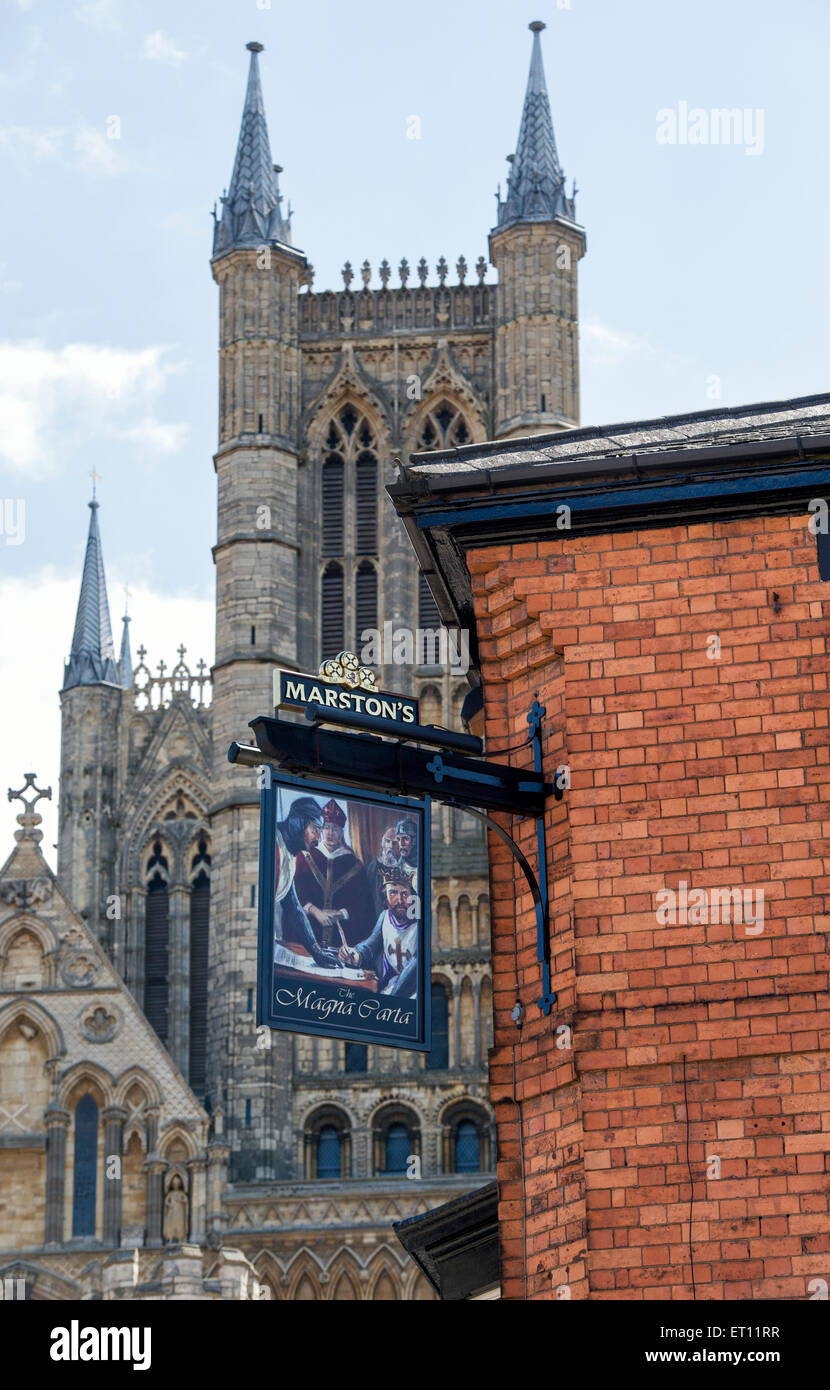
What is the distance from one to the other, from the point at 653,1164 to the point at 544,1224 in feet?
2.60

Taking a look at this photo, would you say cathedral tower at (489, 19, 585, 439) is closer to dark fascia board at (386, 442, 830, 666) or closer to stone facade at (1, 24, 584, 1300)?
stone facade at (1, 24, 584, 1300)

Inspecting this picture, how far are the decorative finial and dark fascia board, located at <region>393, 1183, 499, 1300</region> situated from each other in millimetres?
29234

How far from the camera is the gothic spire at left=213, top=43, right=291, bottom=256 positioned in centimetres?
6116

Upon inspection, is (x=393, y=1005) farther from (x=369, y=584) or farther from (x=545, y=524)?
(x=369, y=584)

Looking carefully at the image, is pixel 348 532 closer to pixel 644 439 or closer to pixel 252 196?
pixel 252 196

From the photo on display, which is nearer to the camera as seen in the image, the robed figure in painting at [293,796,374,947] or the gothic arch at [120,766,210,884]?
the robed figure in painting at [293,796,374,947]

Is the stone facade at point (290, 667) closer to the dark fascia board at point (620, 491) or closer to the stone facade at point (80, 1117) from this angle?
the stone facade at point (80, 1117)

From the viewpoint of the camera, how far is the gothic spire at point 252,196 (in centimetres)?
6116

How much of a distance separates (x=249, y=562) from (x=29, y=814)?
36.6ft

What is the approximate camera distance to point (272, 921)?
583 inches

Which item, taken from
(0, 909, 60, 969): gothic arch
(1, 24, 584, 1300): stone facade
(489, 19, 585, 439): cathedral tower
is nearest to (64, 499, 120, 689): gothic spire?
(1, 24, 584, 1300): stone facade

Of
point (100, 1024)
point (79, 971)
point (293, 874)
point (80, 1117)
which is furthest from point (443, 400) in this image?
point (293, 874)

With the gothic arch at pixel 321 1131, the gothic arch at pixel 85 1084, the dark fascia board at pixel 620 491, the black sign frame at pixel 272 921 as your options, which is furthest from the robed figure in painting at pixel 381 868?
the gothic arch at pixel 321 1131

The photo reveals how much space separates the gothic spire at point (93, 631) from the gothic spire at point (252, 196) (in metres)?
8.18
